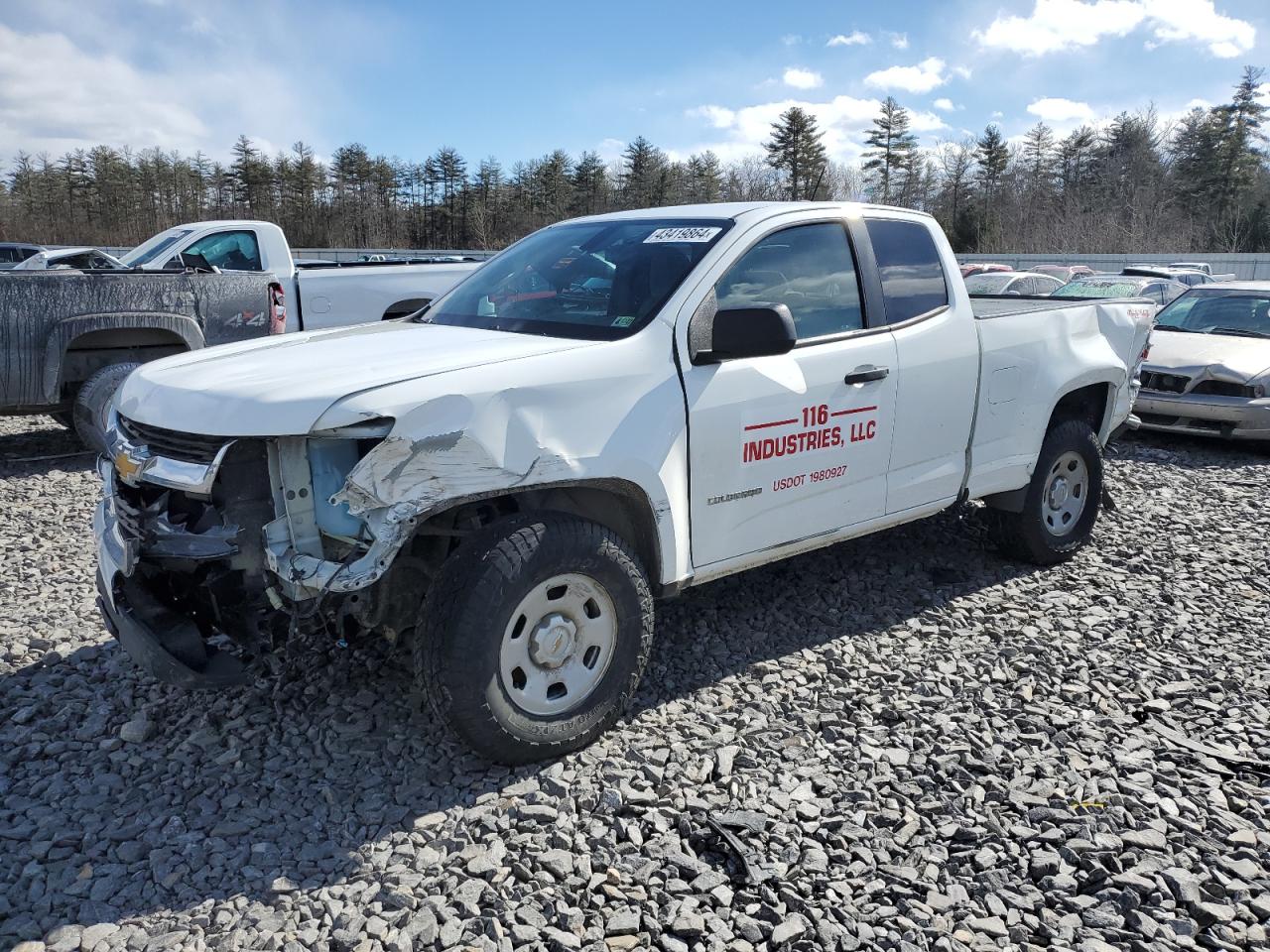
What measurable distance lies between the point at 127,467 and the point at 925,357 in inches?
133

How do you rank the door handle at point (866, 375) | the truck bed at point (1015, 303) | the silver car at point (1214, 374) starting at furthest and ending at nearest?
the silver car at point (1214, 374)
the truck bed at point (1015, 303)
the door handle at point (866, 375)

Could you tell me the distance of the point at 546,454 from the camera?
310 centimetres

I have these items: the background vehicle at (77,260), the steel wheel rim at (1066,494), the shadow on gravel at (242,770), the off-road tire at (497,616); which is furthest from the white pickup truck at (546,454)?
the background vehicle at (77,260)

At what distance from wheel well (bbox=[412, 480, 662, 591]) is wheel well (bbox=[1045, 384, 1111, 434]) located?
123 inches

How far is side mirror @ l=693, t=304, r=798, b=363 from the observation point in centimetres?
344

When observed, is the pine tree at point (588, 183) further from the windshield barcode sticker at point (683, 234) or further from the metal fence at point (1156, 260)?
the windshield barcode sticker at point (683, 234)

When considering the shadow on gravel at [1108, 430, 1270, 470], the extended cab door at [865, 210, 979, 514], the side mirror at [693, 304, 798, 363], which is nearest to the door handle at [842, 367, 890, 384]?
the extended cab door at [865, 210, 979, 514]

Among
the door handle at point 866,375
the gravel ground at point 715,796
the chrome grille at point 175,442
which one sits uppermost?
the door handle at point 866,375

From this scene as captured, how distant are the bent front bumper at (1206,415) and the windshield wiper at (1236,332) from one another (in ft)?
4.93

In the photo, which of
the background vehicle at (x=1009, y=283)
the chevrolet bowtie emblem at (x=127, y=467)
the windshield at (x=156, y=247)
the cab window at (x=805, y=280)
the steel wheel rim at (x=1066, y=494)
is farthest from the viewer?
the background vehicle at (x=1009, y=283)

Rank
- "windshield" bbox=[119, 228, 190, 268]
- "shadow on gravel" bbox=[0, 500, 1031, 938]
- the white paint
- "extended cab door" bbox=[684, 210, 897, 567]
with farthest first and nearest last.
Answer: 1. "windshield" bbox=[119, 228, 190, 268]
2. "extended cab door" bbox=[684, 210, 897, 567]
3. the white paint
4. "shadow on gravel" bbox=[0, 500, 1031, 938]

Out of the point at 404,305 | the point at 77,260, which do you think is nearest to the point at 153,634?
the point at 404,305

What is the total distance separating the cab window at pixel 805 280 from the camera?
12.5ft

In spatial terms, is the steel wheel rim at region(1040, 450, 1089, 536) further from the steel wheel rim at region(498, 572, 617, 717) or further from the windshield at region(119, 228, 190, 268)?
the windshield at region(119, 228, 190, 268)
